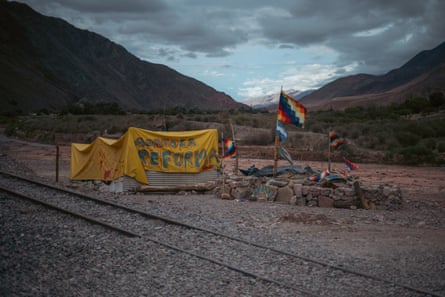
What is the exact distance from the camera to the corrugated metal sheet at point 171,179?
1570cm

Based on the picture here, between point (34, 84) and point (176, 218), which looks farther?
point (34, 84)

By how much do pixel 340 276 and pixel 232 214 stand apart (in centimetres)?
529

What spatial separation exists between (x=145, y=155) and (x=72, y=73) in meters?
95.6

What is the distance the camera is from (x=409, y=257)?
25.8ft

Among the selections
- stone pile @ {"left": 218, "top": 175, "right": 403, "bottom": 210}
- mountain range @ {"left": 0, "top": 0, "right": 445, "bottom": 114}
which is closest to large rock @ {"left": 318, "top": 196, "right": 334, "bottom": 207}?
stone pile @ {"left": 218, "top": 175, "right": 403, "bottom": 210}

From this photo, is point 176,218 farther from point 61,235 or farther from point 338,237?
point 338,237

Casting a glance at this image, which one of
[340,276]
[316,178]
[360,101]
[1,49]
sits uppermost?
[1,49]

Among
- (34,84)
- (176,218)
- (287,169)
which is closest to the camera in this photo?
(176,218)

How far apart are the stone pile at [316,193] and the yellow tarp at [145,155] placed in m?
2.84

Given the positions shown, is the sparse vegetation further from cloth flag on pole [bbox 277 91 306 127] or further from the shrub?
cloth flag on pole [bbox 277 91 306 127]

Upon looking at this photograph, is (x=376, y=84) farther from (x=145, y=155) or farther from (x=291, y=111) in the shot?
(x=145, y=155)

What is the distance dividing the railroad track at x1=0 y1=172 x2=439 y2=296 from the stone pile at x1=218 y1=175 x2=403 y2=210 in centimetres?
437

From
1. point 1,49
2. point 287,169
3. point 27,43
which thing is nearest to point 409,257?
point 287,169

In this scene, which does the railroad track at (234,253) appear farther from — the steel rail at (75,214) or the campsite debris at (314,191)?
the campsite debris at (314,191)
